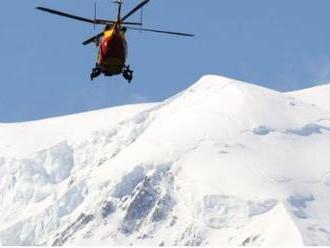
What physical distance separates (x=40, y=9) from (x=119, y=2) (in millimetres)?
4353

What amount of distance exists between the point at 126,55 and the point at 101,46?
1.58m

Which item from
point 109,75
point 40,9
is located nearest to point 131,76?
point 109,75

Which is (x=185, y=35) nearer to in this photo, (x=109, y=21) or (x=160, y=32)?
(x=160, y=32)

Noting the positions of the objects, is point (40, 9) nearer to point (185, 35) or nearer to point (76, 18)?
point (76, 18)

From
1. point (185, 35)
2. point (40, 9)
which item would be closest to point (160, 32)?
point (185, 35)

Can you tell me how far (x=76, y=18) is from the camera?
70.9m

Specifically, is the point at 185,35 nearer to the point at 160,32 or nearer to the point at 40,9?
the point at 160,32

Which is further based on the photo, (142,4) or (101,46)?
(101,46)

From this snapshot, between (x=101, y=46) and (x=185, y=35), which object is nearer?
(x=185, y=35)

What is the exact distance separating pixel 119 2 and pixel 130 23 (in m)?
1.21

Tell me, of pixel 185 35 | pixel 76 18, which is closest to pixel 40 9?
pixel 76 18

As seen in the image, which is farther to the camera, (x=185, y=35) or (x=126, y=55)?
(x=126, y=55)

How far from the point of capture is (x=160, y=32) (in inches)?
2761

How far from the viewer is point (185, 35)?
69.5 m
